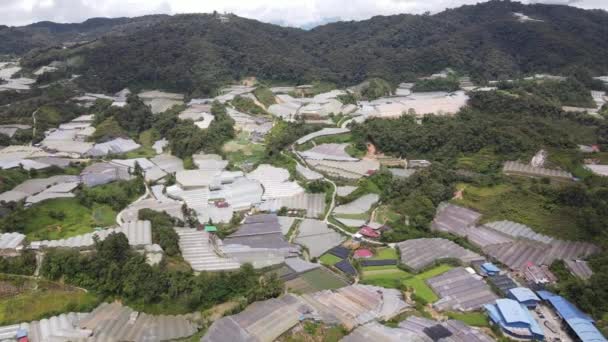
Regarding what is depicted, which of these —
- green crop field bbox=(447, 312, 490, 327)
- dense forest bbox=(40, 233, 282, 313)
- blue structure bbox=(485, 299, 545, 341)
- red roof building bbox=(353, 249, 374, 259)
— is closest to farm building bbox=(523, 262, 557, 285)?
blue structure bbox=(485, 299, 545, 341)

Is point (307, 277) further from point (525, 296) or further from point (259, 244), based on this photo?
point (525, 296)

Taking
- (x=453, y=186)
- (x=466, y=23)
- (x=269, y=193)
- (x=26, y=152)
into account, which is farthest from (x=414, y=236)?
(x=466, y=23)

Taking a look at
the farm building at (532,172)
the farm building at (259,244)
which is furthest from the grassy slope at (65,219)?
the farm building at (532,172)

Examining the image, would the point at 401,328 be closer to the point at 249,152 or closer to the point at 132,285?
the point at 132,285

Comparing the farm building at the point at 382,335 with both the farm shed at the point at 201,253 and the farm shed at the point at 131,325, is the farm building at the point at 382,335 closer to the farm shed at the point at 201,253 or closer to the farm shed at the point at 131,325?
the farm shed at the point at 131,325

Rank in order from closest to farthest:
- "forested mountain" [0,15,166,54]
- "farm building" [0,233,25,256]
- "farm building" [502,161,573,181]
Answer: "farm building" [0,233,25,256] → "farm building" [502,161,573,181] → "forested mountain" [0,15,166,54]

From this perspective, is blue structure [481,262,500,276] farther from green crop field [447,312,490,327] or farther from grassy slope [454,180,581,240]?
grassy slope [454,180,581,240]

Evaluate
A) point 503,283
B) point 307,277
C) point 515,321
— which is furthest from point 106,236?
point 503,283
